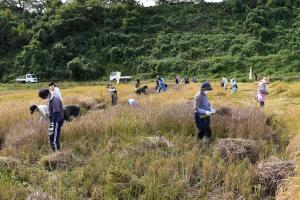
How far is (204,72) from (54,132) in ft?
89.7

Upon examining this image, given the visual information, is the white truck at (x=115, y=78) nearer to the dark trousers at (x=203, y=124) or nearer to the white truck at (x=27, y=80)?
the white truck at (x=27, y=80)

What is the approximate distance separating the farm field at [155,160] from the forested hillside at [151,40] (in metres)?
23.8

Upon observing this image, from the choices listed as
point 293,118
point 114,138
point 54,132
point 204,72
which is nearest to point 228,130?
point 293,118

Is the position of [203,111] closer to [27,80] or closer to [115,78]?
[115,78]

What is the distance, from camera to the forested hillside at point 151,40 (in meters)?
29.4

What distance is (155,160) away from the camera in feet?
10.1

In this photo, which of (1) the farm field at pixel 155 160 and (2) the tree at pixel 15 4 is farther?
(2) the tree at pixel 15 4

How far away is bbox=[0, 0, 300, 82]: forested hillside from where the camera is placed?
29.4m

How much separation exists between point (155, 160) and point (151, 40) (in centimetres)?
3771

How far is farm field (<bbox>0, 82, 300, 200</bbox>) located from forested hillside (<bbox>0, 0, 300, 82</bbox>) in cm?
2377

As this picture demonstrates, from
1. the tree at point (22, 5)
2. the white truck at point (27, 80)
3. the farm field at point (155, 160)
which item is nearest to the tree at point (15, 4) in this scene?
the tree at point (22, 5)

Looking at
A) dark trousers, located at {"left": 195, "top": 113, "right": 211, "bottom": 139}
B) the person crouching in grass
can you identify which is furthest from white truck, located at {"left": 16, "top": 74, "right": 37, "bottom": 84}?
dark trousers, located at {"left": 195, "top": 113, "right": 211, "bottom": 139}

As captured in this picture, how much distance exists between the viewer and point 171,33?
131ft

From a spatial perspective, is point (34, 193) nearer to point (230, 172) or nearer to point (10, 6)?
point (230, 172)
